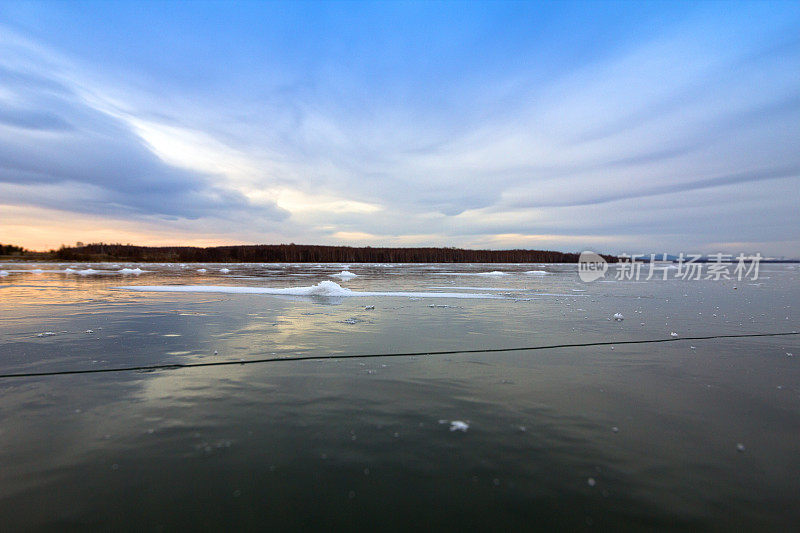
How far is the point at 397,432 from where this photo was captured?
2676 mm

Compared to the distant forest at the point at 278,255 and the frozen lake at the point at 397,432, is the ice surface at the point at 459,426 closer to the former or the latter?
the frozen lake at the point at 397,432

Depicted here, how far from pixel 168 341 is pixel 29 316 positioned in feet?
13.2

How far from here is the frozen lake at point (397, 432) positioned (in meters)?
1.90

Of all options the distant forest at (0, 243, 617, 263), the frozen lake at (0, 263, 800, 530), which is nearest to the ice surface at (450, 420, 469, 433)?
the frozen lake at (0, 263, 800, 530)

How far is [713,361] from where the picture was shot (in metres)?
4.52

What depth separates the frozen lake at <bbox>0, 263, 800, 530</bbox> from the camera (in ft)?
6.23

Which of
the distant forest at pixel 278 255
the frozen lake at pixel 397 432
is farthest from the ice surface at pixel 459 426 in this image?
the distant forest at pixel 278 255

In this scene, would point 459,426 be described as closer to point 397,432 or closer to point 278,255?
point 397,432

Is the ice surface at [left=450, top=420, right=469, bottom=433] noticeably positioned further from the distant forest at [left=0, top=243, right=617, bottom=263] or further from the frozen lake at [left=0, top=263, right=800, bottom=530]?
the distant forest at [left=0, top=243, right=617, bottom=263]

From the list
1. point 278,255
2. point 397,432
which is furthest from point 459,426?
point 278,255

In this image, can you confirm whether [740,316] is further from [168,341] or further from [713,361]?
[168,341]

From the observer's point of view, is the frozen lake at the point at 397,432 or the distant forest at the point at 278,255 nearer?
the frozen lake at the point at 397,432

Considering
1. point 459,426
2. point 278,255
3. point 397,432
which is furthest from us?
point 278,255

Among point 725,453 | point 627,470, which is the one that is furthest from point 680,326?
point 627,470
